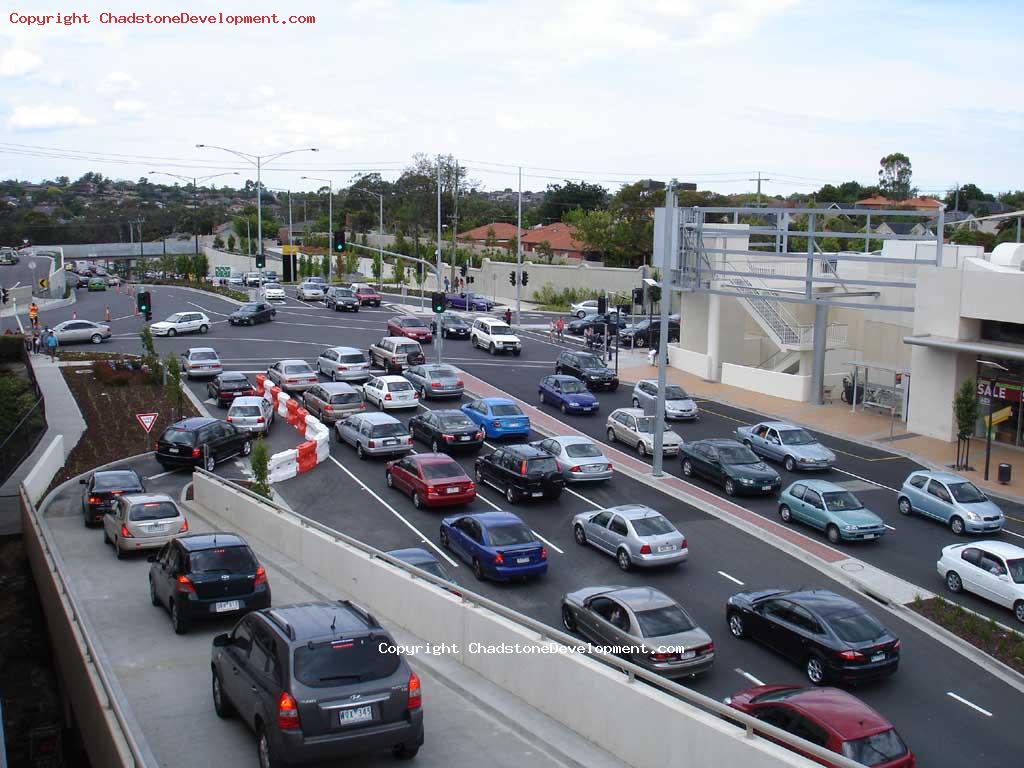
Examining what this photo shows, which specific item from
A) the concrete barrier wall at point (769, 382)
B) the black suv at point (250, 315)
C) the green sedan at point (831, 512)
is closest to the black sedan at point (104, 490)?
the green sedan at point (831, 512)

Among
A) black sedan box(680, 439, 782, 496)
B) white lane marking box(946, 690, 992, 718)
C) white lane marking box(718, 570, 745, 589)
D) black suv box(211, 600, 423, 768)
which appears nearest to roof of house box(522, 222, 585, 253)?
black sedan box(680, 439, 782, 496)

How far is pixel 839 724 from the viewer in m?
11.4

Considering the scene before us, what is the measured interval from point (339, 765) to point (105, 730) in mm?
2469

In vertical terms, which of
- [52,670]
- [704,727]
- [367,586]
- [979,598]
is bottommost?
[52,670]

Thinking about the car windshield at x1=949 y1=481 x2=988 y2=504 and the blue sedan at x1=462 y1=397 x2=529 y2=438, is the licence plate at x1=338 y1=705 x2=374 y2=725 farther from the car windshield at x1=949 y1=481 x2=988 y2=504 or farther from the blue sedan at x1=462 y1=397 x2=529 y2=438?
the blue sedan at x1=462 y1=397 x2=529 y2=438

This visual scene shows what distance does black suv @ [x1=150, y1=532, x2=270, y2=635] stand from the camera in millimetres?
14320

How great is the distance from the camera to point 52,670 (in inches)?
816

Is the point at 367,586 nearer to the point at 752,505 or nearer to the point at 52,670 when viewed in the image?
the point at 52,670

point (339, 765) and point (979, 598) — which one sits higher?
point (339, 765)

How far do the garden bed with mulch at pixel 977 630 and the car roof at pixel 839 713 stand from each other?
7188 millimetres

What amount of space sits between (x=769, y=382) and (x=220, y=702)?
3478cm

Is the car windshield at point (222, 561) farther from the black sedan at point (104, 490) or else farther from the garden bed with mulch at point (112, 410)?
the garden bed with mulch at point (112, 410)

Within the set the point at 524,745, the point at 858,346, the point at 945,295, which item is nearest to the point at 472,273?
the point at 858,346

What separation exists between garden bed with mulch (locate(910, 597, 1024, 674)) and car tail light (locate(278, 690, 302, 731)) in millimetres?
13506
